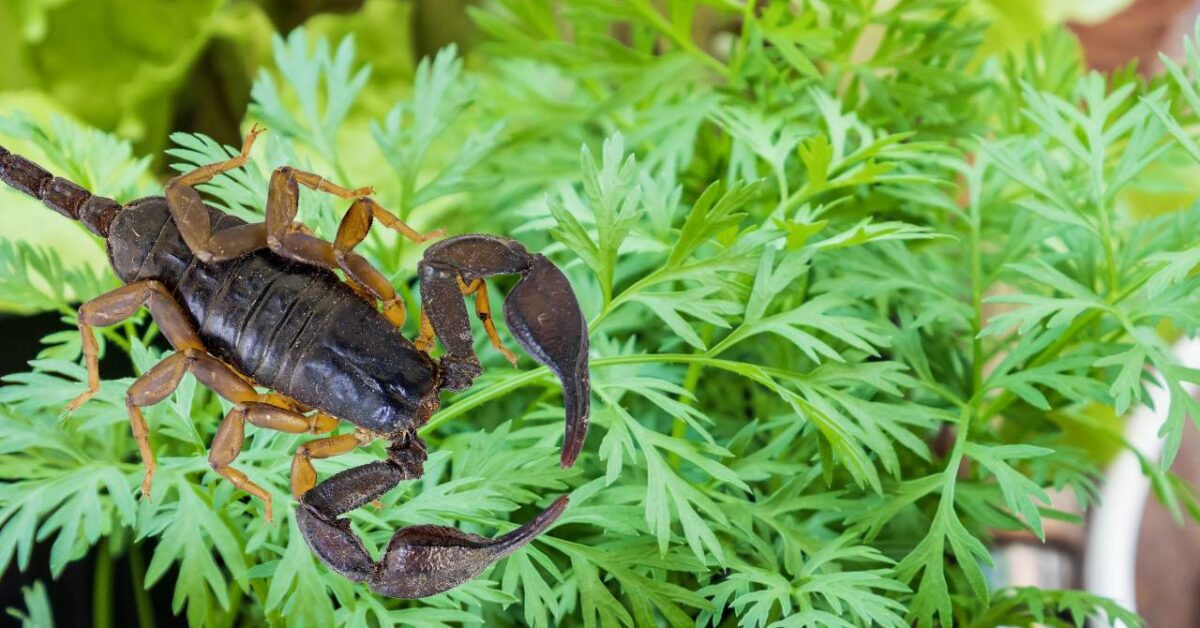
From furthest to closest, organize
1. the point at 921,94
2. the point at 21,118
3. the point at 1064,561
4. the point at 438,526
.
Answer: the point at 1064,561
the point at 921,94
the point at 21,118
the point at 438,526

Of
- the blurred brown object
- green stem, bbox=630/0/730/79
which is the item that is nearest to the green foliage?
green stem, bbox=630/0/730/79

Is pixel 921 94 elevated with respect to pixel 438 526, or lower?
elevated

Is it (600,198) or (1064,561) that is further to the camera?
(1064,561)

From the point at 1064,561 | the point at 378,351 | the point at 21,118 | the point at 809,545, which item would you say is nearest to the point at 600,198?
the point at 378,351

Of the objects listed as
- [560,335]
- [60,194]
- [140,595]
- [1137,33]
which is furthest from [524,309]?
[1137,33]

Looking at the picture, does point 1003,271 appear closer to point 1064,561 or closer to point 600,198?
point 600,198

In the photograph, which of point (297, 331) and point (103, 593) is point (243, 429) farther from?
point (103, 593)

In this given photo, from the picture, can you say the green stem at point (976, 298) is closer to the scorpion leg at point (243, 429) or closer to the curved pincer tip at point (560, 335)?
the curved pincer tip at point (560, 335)

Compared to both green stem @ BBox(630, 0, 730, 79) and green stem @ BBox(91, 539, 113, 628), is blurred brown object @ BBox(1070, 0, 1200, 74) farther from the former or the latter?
green stem @ BBox(91, 539, 113, 628)
